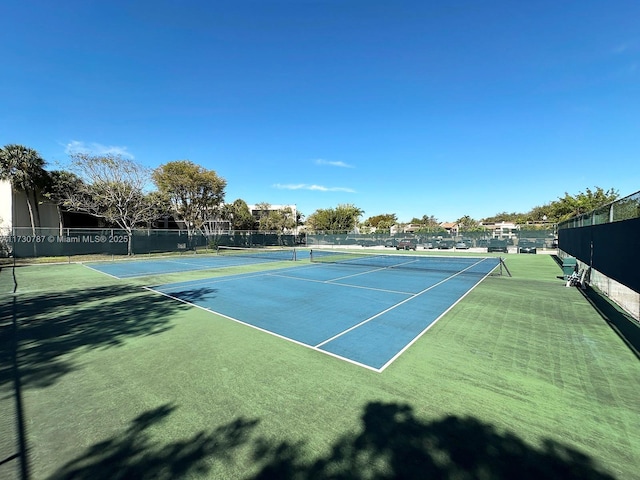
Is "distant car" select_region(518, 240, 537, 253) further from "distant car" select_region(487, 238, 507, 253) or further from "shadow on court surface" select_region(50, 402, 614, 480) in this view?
"shadow on court surface" select_region(50, 402, 614, 480)

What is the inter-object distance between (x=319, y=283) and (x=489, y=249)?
113 ft

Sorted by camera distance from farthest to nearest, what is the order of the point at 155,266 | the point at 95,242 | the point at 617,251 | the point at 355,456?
the point at 95,242 < the point at 155,266 < the point at 617,251 < the point at 355,456

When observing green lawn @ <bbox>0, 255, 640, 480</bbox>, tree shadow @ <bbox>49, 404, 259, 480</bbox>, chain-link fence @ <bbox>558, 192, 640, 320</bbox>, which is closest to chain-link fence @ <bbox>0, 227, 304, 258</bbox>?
green lawn @ <bbox>0, 255, 640, 480</bbox>

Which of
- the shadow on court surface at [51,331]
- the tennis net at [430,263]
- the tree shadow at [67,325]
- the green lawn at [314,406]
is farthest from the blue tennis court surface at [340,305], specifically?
the tennis net at [430,263]

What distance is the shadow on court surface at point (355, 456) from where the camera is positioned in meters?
2.88

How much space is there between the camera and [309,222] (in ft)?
270

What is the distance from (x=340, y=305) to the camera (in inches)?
382

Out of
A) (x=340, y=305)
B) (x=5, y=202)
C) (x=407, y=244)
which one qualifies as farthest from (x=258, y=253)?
(x=340, y=305)

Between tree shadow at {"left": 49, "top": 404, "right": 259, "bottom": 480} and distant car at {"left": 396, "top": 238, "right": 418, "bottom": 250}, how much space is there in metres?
44.4

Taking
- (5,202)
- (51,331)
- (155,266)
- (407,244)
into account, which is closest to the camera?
(51,331)

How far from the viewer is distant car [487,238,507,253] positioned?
39.2 meters

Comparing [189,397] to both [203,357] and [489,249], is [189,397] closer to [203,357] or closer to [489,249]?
[203,357]

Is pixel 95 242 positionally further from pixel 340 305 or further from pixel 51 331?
pixel 340 305

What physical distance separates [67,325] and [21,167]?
3150 cm
